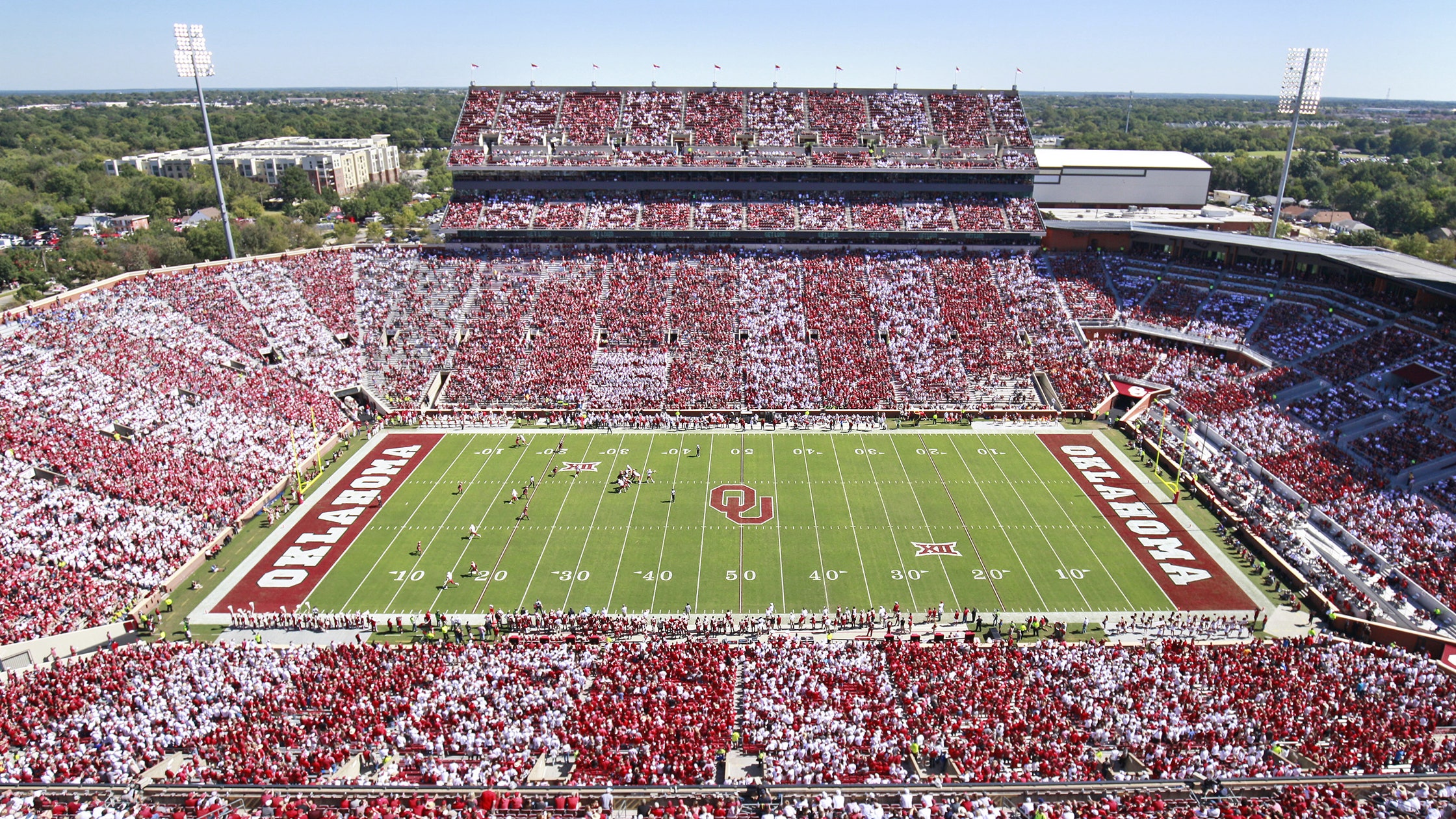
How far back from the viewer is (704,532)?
28531mm

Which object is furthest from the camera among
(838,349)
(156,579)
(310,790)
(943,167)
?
(943,167)

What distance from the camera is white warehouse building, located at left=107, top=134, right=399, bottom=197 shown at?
104688 millimetres

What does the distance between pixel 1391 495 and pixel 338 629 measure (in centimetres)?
3338

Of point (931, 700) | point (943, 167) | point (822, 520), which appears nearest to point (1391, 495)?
point (822, 520)

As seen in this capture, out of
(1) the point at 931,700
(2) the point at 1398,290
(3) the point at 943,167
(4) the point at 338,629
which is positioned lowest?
(4) the point at 338,629

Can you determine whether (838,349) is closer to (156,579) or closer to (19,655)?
(156,579)

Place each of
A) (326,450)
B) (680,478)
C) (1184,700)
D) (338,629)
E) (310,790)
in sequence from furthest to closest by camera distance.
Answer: (326,450) < (680,478) < (338,629) < (1184,700) < (310,790)

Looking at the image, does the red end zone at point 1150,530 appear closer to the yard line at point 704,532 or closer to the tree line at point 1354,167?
the yard line at point 704,532

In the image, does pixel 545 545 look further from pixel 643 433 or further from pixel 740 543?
pixel 643 433

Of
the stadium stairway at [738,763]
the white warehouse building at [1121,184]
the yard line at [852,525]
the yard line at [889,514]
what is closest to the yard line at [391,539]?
the stadium stairway at [738,763]

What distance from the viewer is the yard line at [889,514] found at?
24.9 m

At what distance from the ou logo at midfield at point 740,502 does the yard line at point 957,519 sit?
5.46 metres

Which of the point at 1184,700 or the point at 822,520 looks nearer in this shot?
the point at 1184,700

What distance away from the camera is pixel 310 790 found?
14758 millimetres
